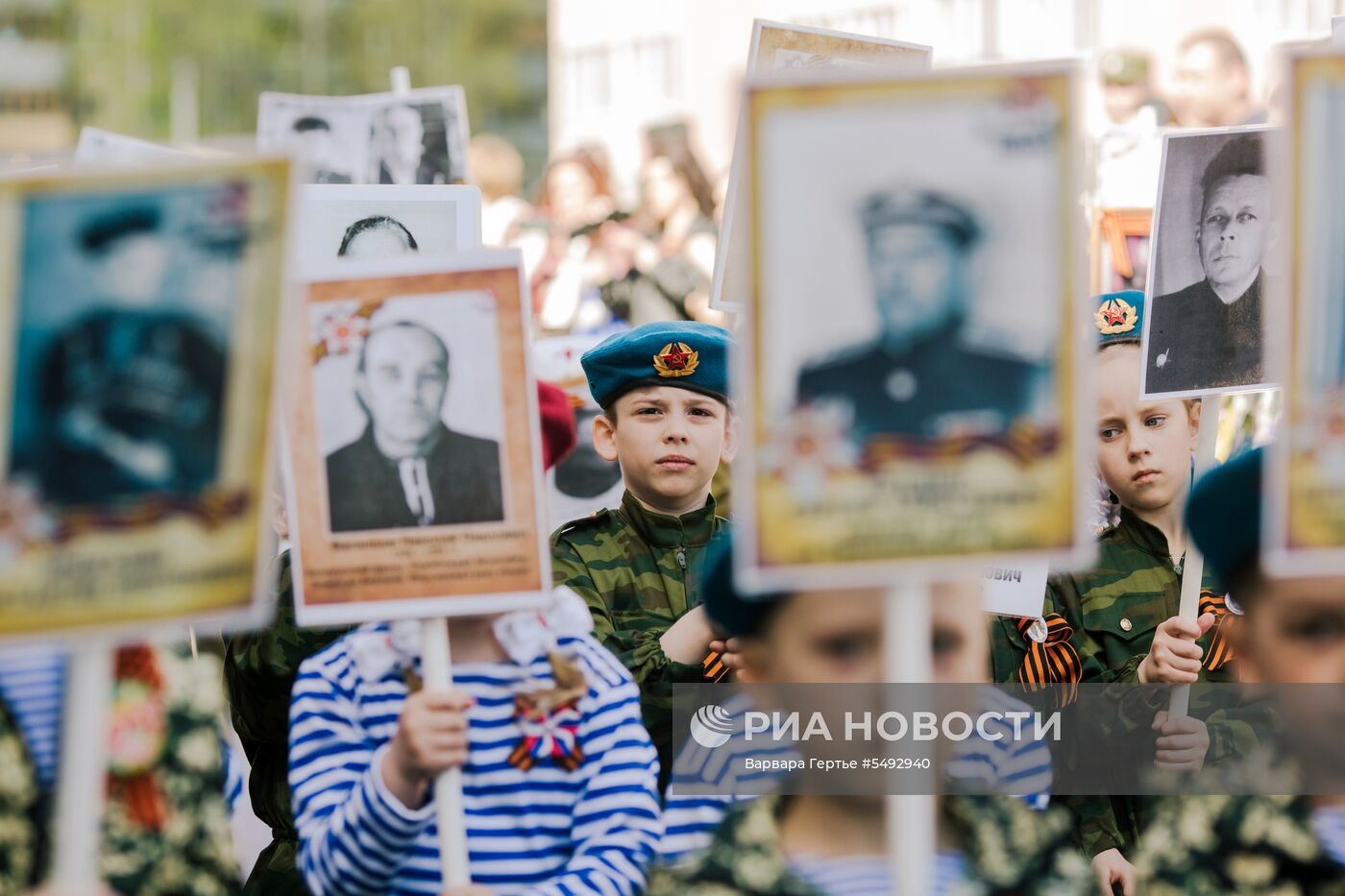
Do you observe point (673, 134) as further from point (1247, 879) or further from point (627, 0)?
point (627, 0)

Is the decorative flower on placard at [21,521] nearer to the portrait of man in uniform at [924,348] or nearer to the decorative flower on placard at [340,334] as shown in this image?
the decorative flower on placard at [340,334]

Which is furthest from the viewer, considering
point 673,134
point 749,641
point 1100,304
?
point 673,134

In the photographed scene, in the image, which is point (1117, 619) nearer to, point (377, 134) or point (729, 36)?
point (377, 134)

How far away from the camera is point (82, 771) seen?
1868 mm

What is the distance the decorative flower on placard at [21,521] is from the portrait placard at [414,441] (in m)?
0.32

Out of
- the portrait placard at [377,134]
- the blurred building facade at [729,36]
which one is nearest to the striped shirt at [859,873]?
the portrait placard at [377,134]

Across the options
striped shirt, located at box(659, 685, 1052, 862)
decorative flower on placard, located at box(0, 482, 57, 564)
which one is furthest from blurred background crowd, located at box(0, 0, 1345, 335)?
striped shirt, located at box(659, 685, 1052, 862)

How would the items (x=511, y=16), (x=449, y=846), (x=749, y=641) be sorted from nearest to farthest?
(x=449, y=846)
(x=749, y=641)
(x=511, y=16)

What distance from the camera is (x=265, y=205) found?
1925 mm

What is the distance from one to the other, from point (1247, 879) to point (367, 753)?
1.05 metres

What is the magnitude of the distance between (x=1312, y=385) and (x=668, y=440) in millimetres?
1394

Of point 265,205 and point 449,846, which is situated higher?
point 265,205

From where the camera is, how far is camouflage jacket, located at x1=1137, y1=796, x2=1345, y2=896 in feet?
6.57

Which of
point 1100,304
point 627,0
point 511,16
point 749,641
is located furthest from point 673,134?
point 511,16
